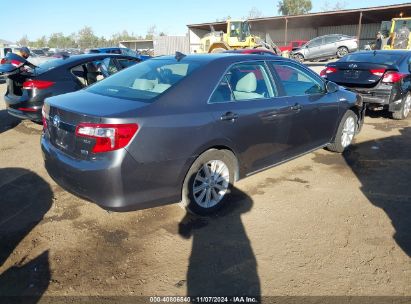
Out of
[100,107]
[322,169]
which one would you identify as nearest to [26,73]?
[100,107]

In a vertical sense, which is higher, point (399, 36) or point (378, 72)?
point (399, 36)

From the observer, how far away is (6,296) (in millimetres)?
2617

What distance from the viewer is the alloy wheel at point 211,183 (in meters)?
3.67

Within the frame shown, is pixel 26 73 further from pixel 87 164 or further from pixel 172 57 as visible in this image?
pixel 87 164

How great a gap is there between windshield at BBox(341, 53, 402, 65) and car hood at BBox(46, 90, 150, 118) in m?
6.62

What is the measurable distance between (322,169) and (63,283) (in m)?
3.81

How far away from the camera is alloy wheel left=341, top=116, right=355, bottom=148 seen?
5.74 meters

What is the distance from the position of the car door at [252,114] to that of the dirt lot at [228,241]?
0.53m

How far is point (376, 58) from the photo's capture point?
322 inches

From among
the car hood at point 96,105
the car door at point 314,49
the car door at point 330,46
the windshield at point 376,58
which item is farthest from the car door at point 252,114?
the car door at point 330,46

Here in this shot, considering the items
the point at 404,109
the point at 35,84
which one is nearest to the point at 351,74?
the point at 404,109

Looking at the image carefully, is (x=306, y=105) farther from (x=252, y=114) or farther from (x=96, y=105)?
(x=96, y=105)

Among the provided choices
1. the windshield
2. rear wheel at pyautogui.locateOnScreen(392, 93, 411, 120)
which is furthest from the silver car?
rear wheel at pyautogui.locateOnScreen(392, 93, 411, 120)

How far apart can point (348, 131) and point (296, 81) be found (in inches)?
64.9
